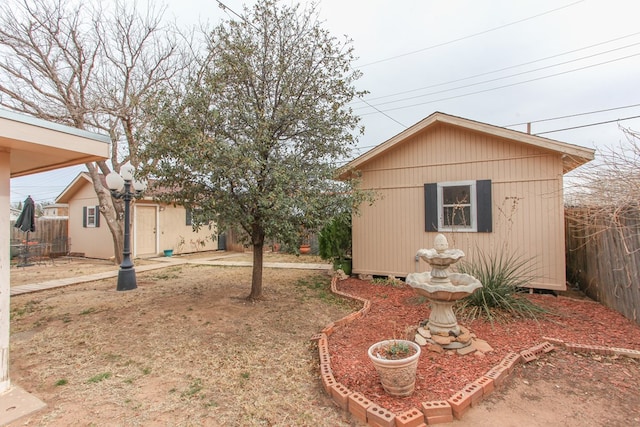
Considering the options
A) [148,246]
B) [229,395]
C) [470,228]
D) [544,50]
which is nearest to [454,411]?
[229,395]

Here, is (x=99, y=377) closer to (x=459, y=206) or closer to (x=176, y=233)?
(x=459, y=206)

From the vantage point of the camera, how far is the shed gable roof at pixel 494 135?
5324 mm

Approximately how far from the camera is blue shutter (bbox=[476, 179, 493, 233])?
6027 mm

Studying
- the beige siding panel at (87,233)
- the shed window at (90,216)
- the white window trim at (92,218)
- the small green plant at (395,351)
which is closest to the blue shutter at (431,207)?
the small green plant at (395,351)

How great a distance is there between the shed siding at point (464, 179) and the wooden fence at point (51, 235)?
14031 mm

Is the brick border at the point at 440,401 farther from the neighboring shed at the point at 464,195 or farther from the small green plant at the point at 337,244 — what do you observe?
the small green plant at the point at 337,244

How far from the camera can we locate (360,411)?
233 cm

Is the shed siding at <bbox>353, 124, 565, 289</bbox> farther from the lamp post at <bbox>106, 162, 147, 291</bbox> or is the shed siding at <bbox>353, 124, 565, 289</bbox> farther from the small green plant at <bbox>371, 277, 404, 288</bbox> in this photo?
the lamp post at <bbox>106, 162, 147, 291</bbox>

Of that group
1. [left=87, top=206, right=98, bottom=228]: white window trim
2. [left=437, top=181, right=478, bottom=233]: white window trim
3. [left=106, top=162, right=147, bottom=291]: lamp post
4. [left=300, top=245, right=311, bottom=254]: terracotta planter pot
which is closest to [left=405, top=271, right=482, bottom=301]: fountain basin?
[left=437, top=181, right=478, bottom=233]: white window trim

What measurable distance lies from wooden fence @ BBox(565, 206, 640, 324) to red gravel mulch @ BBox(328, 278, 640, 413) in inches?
9.9

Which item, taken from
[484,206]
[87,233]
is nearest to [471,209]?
[484,206]

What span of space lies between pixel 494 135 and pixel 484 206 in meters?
1.38

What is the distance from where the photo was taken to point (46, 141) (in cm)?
273

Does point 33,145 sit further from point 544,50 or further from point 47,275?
point 544,50
